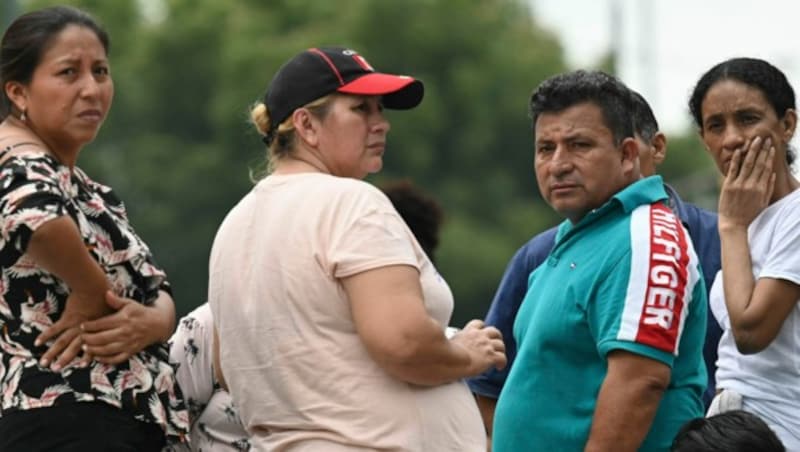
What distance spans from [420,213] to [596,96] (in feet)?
5.89

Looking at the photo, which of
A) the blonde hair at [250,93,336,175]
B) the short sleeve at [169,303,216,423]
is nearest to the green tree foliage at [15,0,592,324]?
the short sleeve at [169,303,216,423]

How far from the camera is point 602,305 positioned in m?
4.85

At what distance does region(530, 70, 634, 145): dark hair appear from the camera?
16.8 feet

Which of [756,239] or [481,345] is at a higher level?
[756,239]

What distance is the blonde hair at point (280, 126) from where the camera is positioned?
16.1ft

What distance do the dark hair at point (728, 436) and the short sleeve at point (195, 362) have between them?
143 centimetres

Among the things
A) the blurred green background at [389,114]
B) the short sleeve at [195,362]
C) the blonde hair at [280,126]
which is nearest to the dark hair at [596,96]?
the blonde hair at [280,126]

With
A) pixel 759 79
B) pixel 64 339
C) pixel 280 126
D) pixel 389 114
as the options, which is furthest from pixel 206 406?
pixel 389 114

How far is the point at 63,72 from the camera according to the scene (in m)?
4.95

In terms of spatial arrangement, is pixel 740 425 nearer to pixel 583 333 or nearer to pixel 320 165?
pixel 583 333

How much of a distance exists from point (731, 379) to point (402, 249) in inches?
50.1

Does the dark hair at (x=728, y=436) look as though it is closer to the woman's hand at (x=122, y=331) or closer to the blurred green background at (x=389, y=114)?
the woman's hand at (x=122, y=331)

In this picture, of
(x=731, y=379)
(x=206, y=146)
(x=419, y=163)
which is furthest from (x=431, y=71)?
(x=731, y=379)

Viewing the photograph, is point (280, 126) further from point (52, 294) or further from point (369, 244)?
point (52, 294)
